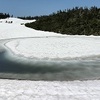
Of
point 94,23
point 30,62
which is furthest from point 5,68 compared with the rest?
point 94,23

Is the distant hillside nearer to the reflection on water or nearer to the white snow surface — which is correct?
the reflection on water

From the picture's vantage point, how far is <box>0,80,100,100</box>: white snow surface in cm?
1148

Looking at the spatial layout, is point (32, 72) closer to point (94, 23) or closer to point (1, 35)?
point (1, 35)

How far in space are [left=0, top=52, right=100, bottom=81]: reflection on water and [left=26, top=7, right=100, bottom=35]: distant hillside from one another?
170 ft

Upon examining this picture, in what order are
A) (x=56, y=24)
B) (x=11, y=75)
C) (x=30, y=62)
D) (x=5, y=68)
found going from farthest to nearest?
(x=56, y=24), (x=30, y=62), (x=5, y=68), (x=11, y=75)

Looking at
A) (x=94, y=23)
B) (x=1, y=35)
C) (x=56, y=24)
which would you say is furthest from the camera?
(x=56, y=24)

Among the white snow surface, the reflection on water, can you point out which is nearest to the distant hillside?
the reflection on water

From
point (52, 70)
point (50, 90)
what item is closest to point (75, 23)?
point (52, 70)

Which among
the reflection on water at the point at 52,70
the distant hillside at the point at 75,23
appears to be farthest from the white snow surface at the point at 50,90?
the distant hillside at the point at 75,23

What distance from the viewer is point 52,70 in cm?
1939

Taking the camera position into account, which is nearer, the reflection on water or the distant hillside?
the reflection on water

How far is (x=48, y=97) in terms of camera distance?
11.5 meters

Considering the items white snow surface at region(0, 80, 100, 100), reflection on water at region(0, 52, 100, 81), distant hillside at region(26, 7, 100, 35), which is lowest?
reflection on water at region(0, 52, 100, 81)

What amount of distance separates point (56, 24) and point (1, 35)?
34.8 m
